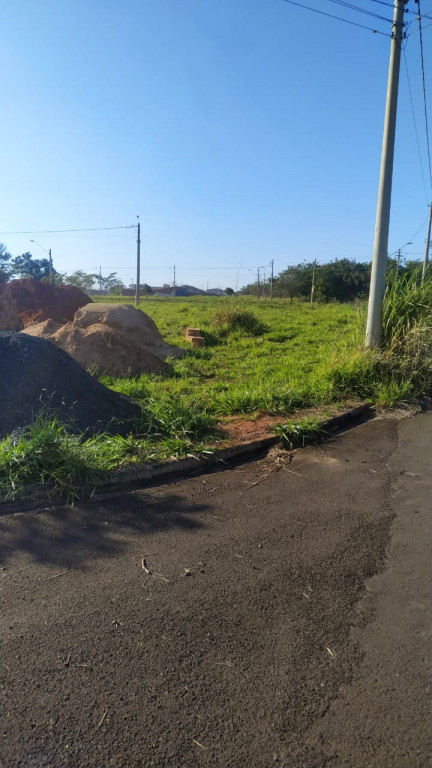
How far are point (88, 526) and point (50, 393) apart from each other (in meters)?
1.98

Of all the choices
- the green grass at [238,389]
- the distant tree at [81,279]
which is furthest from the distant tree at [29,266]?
the green grass at [238,389]

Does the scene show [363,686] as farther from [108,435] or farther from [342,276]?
[342,276]

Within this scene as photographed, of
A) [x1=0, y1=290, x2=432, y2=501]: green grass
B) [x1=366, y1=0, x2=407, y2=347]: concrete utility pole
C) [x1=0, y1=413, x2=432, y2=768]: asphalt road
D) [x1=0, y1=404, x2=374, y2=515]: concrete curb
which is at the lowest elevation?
[x1=0, y1=413, x2=432, y2=768]: asphalt road

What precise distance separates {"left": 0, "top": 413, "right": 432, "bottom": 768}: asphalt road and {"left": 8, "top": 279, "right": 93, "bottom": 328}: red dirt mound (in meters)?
10.6

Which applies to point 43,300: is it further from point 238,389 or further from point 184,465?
point 184,465

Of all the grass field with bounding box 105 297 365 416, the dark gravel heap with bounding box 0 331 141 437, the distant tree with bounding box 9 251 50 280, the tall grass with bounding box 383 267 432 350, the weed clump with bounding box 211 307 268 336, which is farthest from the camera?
the distant tree with bounding box 9 251 50 280

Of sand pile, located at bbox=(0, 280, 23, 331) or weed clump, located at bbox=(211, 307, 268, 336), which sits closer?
sand pile, located at bbox=(0, 280, 23, 331)

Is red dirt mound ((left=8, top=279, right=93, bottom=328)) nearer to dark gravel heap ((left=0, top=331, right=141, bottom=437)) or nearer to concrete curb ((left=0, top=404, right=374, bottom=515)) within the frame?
dark gravel heap ((left=0, top=331, right=141, bottom=437))

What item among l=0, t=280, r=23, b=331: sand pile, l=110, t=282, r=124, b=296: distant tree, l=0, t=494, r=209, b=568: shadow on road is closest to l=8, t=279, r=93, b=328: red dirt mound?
l=0, t=280, r=23, b=331: sand pile

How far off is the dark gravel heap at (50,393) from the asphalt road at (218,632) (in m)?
1.29

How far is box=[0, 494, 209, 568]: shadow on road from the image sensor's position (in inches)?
123

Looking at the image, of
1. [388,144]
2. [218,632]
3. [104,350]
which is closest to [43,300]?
[104,350]

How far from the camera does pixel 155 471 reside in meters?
4.40

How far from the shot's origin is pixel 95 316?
36.7ft
